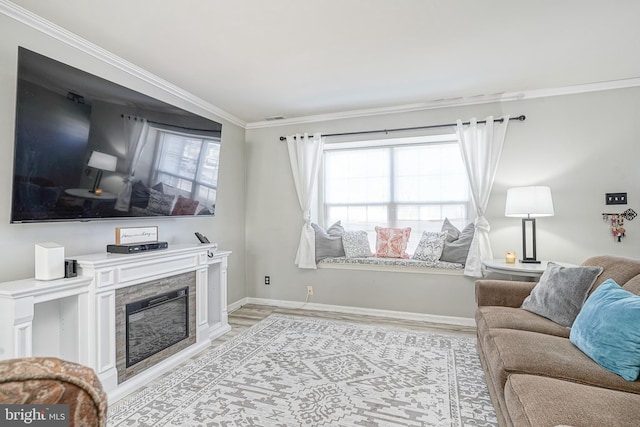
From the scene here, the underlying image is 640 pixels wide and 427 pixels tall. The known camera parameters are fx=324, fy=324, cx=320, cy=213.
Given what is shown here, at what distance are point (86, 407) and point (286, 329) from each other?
Result: 286 centimetres

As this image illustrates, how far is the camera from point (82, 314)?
2.04 m

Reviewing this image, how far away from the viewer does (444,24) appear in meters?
2.18

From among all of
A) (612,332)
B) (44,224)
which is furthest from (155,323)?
(612,332)

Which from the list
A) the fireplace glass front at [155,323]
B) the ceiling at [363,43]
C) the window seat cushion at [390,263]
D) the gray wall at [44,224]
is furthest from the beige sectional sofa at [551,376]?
the gray wall at [44,224]

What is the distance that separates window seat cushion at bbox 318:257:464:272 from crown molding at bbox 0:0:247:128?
2348 millimetres

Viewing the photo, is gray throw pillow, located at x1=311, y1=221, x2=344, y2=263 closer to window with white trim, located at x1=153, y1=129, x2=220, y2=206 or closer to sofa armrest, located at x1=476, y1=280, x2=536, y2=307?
window with white trim, located at x1=153, y1=129, x2=220, y2=206

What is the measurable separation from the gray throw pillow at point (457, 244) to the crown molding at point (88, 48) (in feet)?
10.3

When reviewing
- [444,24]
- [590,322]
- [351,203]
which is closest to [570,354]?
[590,322]

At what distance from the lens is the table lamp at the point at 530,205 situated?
9.59 feet

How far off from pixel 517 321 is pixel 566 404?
945 millimetres

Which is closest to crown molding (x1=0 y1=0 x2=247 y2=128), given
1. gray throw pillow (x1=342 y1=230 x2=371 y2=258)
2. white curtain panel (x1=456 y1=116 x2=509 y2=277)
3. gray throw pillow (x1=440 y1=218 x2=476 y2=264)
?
gray throw pillow (x1=342 y1=230 x2=371 y2=258)

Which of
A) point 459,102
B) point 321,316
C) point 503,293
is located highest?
point 459,102

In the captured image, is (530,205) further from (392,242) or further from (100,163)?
(100,163)

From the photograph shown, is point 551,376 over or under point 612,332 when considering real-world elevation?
under
